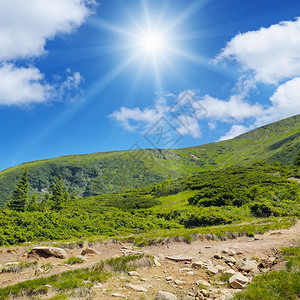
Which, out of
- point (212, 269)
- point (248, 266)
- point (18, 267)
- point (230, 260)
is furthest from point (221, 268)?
point (18, 267)

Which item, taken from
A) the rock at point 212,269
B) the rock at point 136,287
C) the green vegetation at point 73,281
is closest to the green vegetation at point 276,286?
the rock at point 212,269

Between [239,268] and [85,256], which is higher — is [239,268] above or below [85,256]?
below

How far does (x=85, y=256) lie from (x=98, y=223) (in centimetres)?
1134

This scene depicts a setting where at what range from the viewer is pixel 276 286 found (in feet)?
23.8

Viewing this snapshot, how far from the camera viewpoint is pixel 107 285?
887cm

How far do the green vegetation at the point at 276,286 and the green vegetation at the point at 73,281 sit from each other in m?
5.37

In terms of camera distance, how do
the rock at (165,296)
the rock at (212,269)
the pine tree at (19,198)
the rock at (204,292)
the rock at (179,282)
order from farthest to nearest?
the pine tree at (19,198)
the rock at (212,269)
the rock at (179,282)
the rock at (204,292)
the rock at (165,296)

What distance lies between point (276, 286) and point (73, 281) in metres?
7.75

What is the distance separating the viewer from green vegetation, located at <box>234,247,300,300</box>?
6.76m

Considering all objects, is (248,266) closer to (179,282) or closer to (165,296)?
(179,282)

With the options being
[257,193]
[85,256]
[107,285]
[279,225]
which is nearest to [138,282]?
[107,285]

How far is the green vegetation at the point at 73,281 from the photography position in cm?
821

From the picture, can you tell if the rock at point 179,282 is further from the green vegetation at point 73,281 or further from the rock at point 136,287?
the green vegetation at point 73,281

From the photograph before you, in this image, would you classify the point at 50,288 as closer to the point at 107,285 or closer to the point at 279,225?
the point at 107,285
